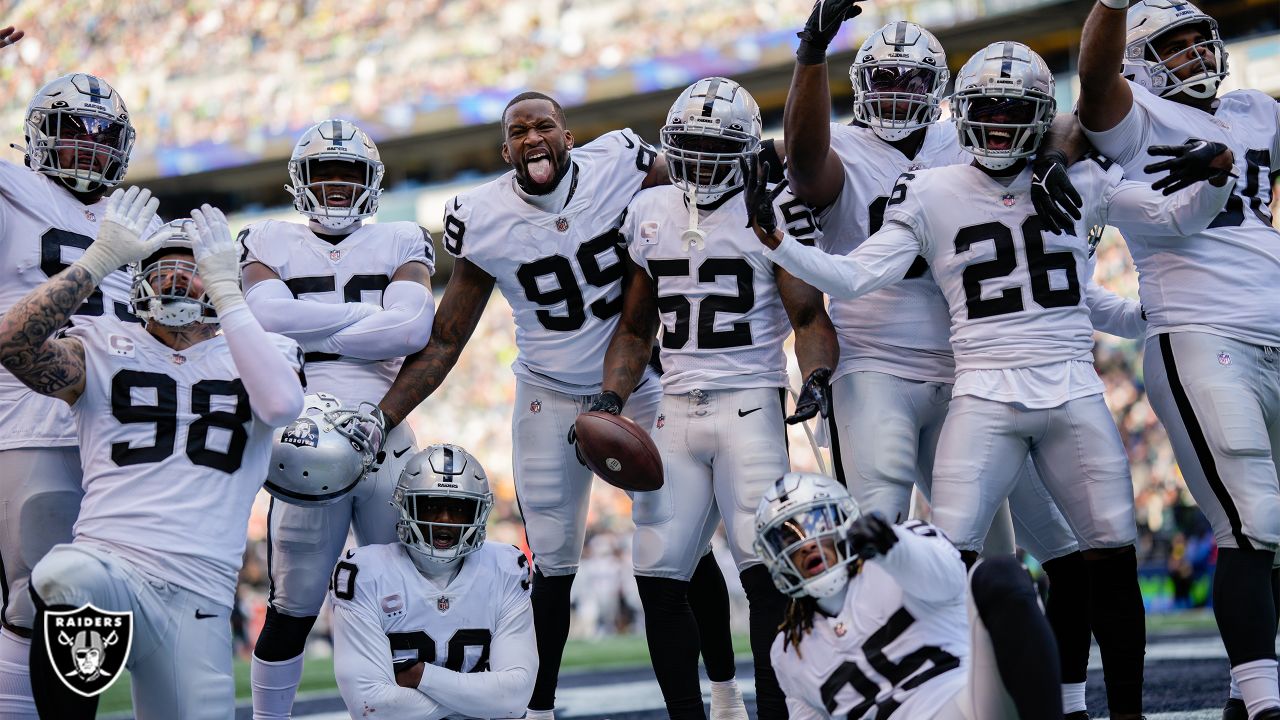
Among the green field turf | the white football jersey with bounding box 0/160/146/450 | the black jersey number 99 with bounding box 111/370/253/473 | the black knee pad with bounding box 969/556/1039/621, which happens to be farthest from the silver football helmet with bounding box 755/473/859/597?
the green field turf

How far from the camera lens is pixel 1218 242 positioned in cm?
380

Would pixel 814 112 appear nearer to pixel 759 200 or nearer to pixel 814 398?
pixel 759 200

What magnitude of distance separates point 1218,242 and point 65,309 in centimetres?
314

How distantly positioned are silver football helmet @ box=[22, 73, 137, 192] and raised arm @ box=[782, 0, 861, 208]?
2.00m

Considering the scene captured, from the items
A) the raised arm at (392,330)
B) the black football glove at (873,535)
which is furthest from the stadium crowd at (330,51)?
the black football glove at (873,535)

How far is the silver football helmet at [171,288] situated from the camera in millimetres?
3232

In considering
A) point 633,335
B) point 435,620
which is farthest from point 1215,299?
point 435,620

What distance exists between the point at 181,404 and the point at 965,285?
83.7 inches

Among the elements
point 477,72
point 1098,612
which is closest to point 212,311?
point 1098,612

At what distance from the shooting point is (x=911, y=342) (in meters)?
3.91

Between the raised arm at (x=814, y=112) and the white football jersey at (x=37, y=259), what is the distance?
2.01m

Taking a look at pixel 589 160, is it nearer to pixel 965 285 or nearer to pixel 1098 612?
pixel 965 285

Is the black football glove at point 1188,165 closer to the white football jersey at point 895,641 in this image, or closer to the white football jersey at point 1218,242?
the white football jersey at point 1218,242

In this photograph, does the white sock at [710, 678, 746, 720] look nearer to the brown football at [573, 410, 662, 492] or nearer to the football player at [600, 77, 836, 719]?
the football player at [600, 77, 836, 719]
